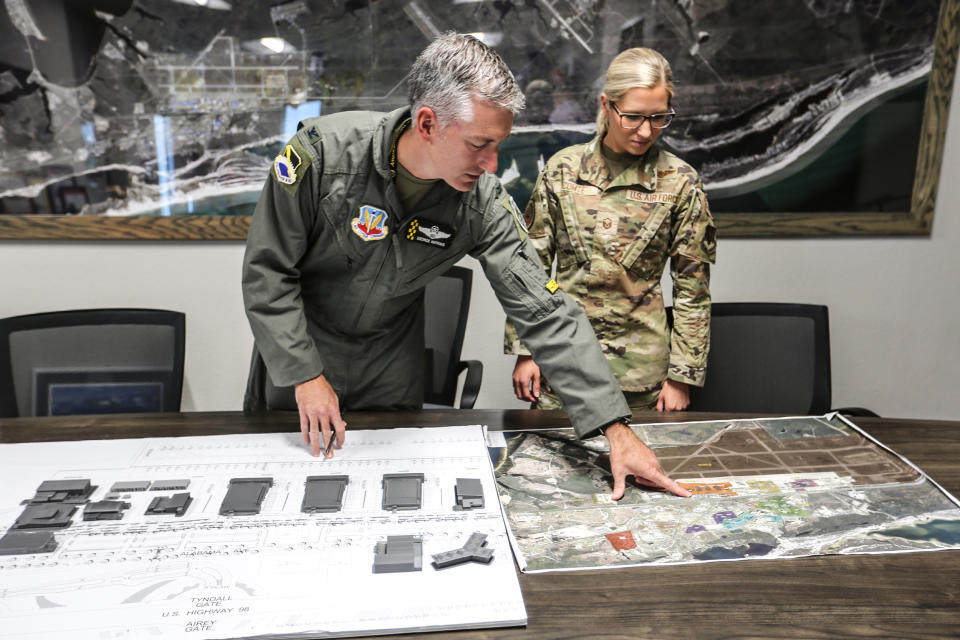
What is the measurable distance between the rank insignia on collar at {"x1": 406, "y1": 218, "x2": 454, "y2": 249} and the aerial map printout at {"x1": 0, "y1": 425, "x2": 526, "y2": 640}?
14.8 inches

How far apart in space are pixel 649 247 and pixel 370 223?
73 centimetres

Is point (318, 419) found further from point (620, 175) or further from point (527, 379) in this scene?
point (620, 175)

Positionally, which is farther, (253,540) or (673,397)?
(673,397)

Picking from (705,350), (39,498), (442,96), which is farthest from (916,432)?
(39,498)

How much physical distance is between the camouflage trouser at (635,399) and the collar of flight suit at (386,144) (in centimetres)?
78

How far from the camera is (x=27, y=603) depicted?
821mm

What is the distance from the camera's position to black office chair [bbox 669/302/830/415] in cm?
182

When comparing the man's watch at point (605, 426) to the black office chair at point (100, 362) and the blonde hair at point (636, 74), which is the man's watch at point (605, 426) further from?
the black office chair at point (100, 362)

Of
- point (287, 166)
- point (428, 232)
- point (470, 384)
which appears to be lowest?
point (470, 384)

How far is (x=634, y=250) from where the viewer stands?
1658mm

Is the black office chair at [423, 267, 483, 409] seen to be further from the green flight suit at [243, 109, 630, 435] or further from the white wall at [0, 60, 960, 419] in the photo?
the green flight suit at [243, 109, 630, 435]

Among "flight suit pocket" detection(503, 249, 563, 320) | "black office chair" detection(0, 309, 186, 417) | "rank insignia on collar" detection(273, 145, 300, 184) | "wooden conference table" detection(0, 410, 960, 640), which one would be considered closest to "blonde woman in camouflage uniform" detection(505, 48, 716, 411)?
"flight suit pocket" detection(503, 249, 563, 320)

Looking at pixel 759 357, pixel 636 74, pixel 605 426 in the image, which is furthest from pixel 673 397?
pixel 636 74

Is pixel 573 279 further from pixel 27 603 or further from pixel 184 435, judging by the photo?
pixel 27 603
